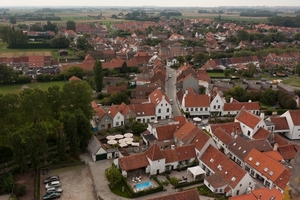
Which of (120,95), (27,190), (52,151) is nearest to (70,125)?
(52,151)

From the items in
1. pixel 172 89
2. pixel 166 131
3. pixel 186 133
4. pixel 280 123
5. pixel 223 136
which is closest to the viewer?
pixel 186 133

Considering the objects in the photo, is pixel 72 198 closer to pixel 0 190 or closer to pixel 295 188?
pixel 0 190

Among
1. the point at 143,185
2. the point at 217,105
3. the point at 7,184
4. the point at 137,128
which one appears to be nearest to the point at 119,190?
the point at 143,185

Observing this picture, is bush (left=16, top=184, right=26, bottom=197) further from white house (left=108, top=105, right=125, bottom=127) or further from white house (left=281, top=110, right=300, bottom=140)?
white house (left=281, top=110, right=300, bottom=140)

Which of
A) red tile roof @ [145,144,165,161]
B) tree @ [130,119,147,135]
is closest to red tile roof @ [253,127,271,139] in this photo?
red tile roof @ [145,144,165,161]

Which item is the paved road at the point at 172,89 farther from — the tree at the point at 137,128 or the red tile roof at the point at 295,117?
the red tile roof at the point at 295,117

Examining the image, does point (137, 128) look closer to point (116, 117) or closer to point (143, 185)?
point (116, 117)

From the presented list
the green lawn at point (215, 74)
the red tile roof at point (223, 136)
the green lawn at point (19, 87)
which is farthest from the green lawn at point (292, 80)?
the green lawn at point (19, 87)
